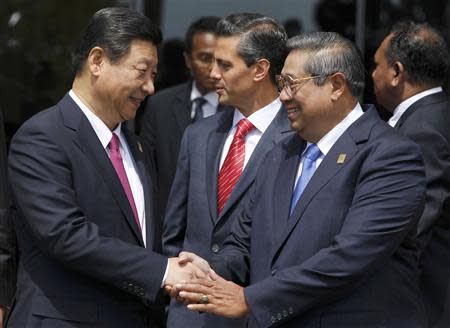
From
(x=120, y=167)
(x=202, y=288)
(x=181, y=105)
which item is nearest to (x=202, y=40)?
(x=181, y=105)

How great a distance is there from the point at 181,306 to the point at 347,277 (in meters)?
1.20

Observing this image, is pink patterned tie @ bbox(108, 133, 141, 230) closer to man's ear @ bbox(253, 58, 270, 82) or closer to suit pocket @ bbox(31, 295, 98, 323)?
suit pocket @ bbox(31, 295, 98, 323)

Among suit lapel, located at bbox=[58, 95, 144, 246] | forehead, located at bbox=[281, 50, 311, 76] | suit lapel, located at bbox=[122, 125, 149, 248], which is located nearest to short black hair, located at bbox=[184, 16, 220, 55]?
suit lapel, located at bbox=[122, 125, 149, 248]

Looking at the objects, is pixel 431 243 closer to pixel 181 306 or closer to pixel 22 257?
pixel 181 306

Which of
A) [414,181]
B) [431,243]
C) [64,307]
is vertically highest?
[414,181]

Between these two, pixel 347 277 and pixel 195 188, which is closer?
pixel 347 277

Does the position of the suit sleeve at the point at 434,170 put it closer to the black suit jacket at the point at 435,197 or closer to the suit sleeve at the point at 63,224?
the black suit jacket at the point at 435,197

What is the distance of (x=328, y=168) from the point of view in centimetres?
442

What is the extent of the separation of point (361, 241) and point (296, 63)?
838 millimetres

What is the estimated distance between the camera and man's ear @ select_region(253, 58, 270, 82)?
546 cm

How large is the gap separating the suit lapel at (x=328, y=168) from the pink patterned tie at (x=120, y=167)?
624 millimetres

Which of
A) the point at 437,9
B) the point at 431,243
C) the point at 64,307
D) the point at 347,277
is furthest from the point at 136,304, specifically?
the point at 437,9

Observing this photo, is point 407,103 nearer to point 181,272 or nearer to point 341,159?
point 341,159

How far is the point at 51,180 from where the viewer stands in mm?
4410
